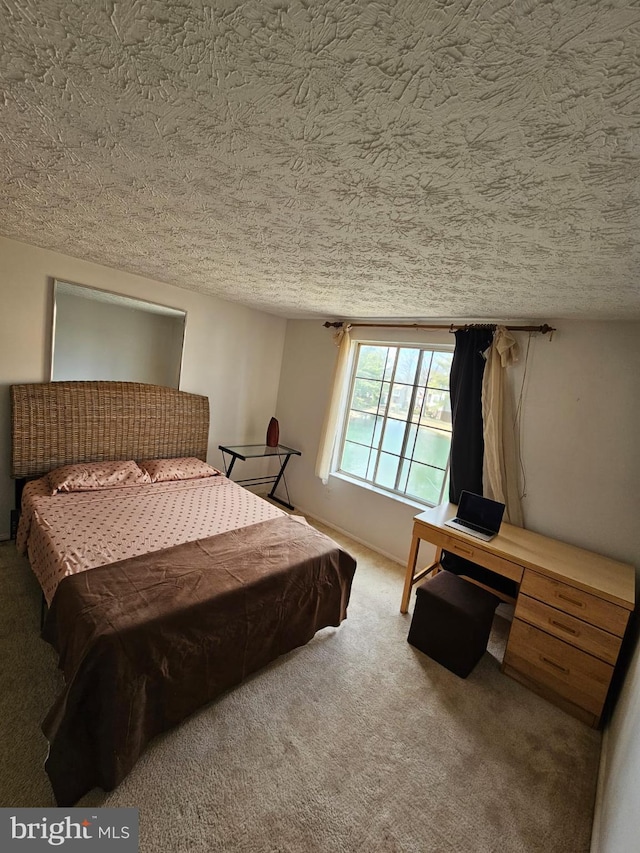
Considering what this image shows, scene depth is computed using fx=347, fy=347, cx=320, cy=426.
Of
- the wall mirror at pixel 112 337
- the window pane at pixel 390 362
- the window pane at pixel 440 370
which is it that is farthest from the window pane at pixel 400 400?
the wall mirror at pixel 112 337

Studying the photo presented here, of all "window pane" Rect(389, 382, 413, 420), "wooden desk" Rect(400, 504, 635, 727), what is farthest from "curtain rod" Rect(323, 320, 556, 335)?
"wooden desk" Rect(400, 504, 635, 727)

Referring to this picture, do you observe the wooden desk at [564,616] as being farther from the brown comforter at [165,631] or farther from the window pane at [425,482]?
the brown comforter at [165,631]

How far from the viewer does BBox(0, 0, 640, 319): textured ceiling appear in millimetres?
579

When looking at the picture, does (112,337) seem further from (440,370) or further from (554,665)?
(554,665)

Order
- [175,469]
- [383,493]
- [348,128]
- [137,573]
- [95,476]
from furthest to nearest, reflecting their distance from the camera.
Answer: [383,493] < [175,469] < [95,476] < [137,573] < [348,128]

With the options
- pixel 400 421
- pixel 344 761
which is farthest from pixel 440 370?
pixel 344 761

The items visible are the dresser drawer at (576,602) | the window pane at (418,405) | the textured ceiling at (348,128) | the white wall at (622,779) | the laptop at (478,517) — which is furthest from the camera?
the window pane at (418,405)

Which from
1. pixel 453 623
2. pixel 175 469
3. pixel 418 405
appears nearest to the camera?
pixel 453 623

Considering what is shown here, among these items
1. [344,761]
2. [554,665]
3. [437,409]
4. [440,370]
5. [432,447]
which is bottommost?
[344,761]

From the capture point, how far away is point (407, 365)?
3.30m

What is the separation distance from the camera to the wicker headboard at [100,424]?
2.48m

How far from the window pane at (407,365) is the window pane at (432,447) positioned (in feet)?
1.65

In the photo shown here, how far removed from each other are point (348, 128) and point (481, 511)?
223cm

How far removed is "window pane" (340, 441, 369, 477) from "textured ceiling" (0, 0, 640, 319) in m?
2.17
